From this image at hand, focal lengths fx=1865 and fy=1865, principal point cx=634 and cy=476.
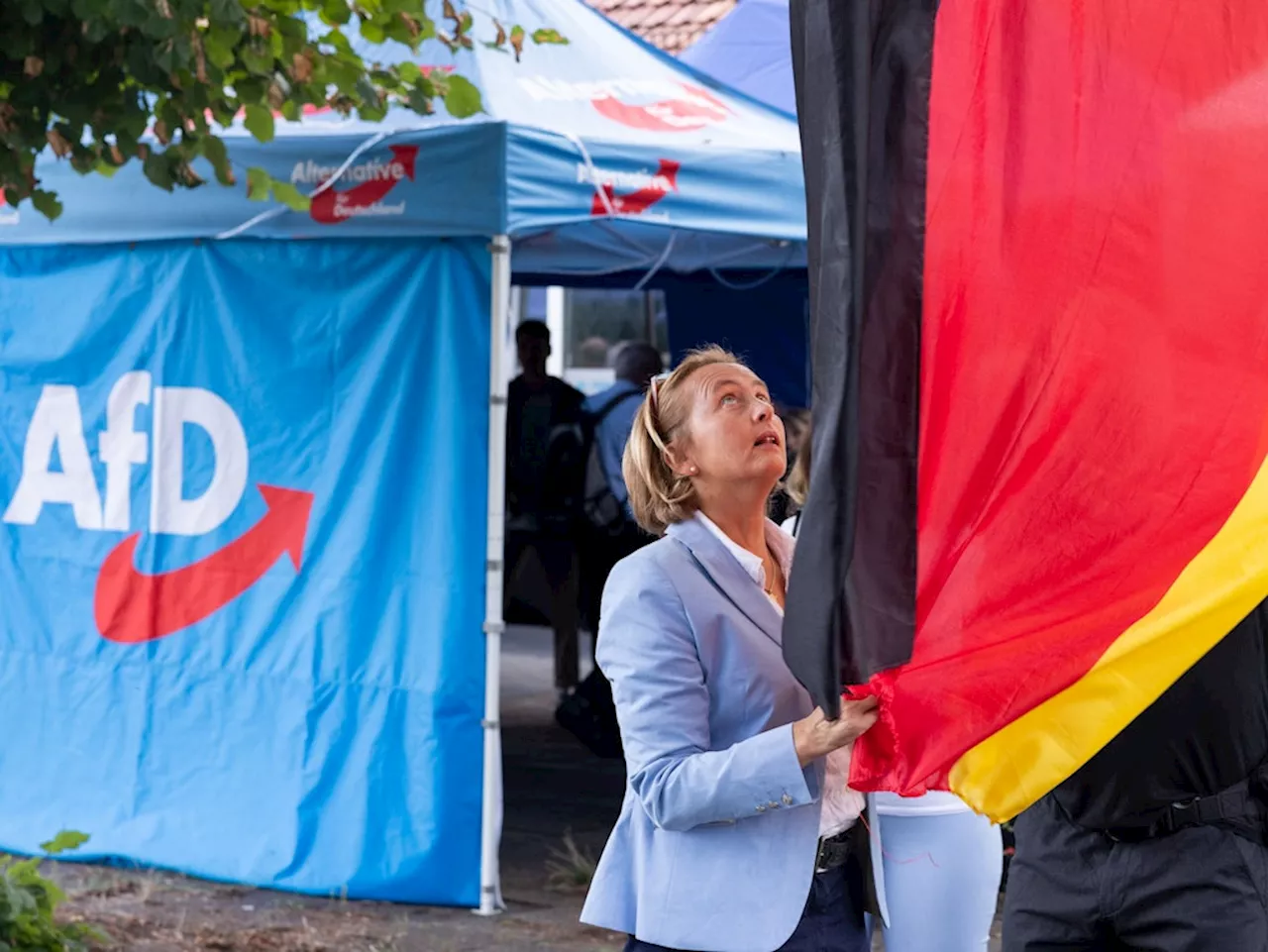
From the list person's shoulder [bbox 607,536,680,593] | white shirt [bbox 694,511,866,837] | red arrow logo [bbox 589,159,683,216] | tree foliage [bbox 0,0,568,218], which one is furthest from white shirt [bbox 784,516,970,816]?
red arrow logo [bbox 589,159,683,216]

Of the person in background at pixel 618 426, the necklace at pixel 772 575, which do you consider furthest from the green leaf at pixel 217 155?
the person in background at pixel 618 426

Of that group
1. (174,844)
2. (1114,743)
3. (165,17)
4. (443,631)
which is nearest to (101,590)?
(174,844)

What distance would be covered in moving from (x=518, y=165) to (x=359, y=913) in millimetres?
2779

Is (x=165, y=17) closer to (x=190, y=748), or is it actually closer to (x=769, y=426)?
(x=769, y=426)

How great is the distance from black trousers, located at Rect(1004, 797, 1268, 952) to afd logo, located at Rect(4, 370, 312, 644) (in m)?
4.43

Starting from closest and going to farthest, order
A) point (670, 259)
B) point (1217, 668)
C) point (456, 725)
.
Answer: point (1217, 668)
point (456, 725)
point (670, 259)

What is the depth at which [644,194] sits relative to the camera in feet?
22.8

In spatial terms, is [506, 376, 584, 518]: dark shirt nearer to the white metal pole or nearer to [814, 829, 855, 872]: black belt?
[814, 829, 855, 872]: black belt

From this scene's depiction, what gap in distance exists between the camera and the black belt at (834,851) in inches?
128

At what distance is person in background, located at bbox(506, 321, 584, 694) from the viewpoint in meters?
9.73

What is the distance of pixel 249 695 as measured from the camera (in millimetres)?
7285

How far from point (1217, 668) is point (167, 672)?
5.29 meters

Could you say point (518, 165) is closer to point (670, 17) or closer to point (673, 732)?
point (673, 732)

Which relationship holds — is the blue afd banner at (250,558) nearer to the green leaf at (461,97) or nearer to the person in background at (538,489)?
the green leaf at (461,97)
